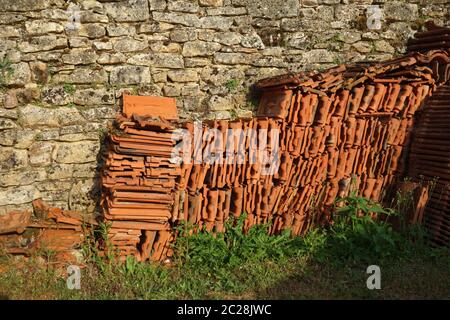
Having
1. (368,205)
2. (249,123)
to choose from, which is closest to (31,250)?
(249,123)

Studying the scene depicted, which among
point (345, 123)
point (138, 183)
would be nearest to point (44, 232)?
point (138, 183)

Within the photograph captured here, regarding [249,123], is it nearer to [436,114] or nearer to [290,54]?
[290,54]

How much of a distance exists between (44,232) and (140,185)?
1.06 meters

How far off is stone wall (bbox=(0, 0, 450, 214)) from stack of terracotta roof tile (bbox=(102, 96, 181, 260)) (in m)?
0.59

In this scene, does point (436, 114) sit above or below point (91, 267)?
above

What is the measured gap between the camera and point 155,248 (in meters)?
4.44

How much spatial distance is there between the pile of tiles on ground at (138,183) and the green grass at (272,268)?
0.62ft

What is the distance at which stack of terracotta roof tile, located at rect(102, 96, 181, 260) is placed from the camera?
4.27 metres

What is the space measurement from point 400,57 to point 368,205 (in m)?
1.90

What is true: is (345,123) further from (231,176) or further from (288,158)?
(231,176)

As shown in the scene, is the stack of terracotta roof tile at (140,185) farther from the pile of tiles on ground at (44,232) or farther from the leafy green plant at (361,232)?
the leafy green plant at (361,232)
